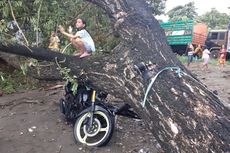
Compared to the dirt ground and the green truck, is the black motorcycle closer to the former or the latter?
the dirt ground

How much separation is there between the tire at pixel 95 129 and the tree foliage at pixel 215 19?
36081 millimetres

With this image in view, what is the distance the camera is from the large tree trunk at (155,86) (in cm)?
329

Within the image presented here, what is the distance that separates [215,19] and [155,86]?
39.5 metres

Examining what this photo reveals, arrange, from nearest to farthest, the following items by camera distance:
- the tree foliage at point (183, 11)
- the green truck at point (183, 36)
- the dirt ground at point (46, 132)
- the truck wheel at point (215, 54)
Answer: the dirt ground at point (46, 132)
the truck wheel at point (215, 54)
the green truck at point (183, 36)
the tree foliage at point (183, 11)

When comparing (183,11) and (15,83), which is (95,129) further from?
(183,11)

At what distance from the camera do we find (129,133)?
6.52m

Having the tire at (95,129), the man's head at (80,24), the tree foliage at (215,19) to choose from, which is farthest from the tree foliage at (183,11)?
the tire at (95,129)

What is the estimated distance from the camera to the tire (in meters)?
5.75

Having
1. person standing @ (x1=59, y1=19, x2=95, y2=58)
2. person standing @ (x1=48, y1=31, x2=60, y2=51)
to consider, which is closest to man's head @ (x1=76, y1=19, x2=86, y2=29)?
person standing @ (x1=59, y1=19, x2=95, y2=58)

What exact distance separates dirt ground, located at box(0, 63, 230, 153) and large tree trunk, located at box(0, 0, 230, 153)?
137 centimetres

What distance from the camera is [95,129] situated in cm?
587

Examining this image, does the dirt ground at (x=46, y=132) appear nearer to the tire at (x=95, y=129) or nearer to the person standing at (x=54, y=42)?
the tire at (x=95, y=129)

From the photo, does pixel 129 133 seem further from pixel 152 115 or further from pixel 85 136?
pixel 152 115

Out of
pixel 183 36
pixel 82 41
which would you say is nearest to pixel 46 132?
pixel 82 41
